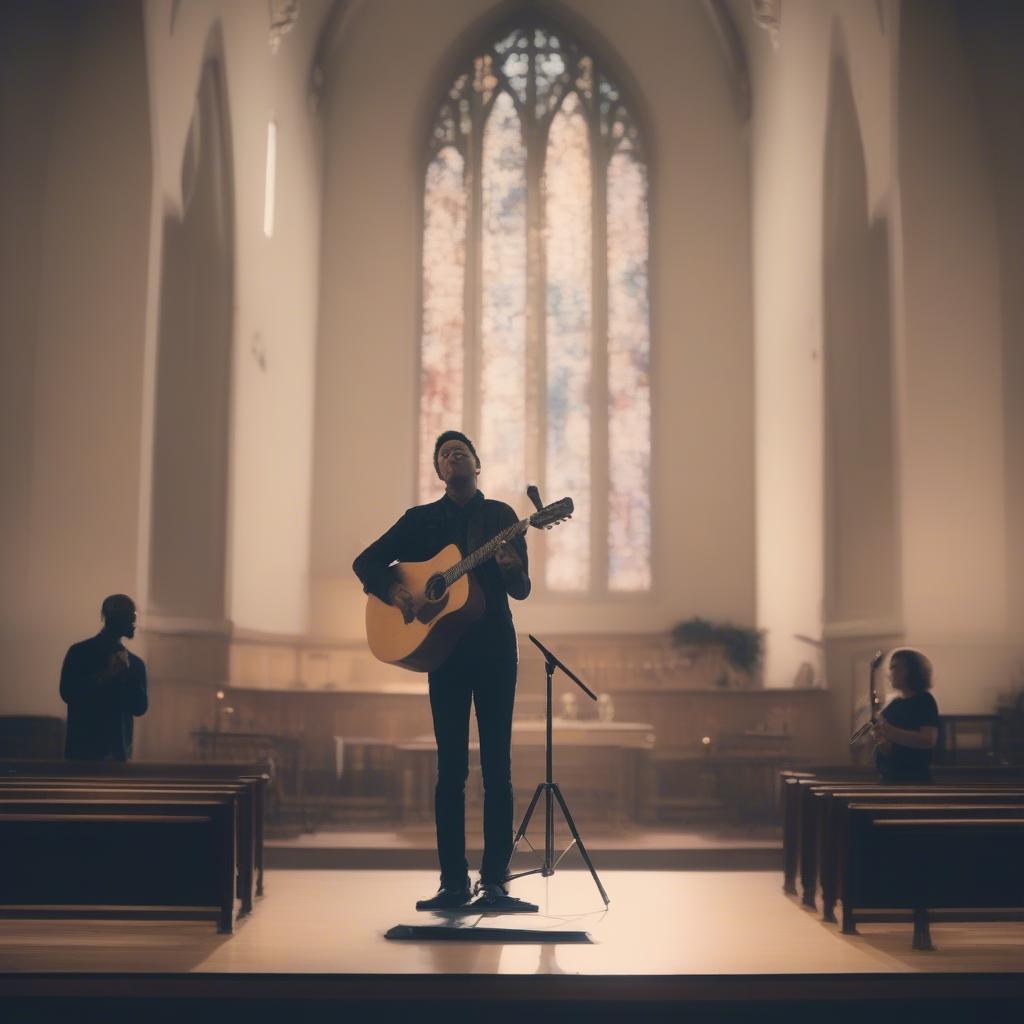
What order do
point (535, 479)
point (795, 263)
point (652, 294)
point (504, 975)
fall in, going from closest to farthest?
point (504, 975) → point (795, 263) → point (535, 479) → point (652, 294)

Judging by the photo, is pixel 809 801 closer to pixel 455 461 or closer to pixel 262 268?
pixel 455 461

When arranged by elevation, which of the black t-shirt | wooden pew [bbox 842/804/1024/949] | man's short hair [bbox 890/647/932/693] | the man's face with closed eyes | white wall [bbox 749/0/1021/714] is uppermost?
white wall [bbox 749/0/1021/714]

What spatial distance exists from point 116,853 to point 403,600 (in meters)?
1.23

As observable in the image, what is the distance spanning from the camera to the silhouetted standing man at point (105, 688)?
212 inches

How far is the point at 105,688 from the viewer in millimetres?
5453

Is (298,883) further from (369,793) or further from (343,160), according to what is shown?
(343,160)

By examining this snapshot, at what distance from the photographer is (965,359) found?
9.15 meters

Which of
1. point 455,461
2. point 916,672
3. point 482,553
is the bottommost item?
point 916,672

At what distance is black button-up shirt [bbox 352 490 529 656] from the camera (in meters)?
4.53

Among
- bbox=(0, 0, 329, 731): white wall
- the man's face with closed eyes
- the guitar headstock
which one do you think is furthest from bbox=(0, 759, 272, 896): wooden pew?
bbox=(0, 0, 329, 731): white wall

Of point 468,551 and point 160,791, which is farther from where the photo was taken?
point 160,791

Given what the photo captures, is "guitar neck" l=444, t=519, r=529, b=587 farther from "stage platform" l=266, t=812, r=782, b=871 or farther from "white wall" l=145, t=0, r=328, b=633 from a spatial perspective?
"white wall" l=145, t=0, r=328, b=633

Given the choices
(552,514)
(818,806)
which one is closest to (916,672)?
(818,806)

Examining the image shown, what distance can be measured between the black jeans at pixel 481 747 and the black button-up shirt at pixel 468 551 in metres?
0.07
